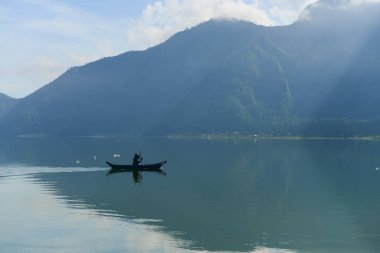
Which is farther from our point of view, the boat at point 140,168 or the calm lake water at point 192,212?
the boat at point 140,168

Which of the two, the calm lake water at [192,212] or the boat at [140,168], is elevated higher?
the boat at [140,168]

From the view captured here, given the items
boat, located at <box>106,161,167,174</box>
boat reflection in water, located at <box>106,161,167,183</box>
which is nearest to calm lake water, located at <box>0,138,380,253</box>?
boat reflection in water, located at <box>106,161,167,183</box>

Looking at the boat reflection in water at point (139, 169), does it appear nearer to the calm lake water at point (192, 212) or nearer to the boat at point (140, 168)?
the boat at point (140, 168)

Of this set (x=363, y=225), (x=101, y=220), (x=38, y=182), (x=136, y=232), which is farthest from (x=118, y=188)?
(x=363, y=225)

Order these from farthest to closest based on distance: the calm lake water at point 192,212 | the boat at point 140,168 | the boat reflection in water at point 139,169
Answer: the boat at point 140,168
the boat reflection in water at point 139,169
the calm lake water at point 192,212

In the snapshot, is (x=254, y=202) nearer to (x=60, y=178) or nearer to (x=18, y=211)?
(x=18, y=211)

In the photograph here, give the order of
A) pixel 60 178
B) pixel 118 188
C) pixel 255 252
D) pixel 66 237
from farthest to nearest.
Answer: pixel 60 178 → pixel 118 188 → pixel 66 237 → pixel 255 252

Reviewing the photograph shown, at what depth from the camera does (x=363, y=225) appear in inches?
2191

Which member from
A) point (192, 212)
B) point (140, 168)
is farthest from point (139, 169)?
point (192, 212)

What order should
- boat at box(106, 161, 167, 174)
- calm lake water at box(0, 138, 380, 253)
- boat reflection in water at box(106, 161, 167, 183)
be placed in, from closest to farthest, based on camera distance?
calm lake water at box(0, 138, 380, 253) → boat reflection in water at box(106, 161, 167, 183) → boat at box(106, 161, 167, 174)

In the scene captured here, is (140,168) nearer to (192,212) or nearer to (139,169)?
(139,169)

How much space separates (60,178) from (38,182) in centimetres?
662

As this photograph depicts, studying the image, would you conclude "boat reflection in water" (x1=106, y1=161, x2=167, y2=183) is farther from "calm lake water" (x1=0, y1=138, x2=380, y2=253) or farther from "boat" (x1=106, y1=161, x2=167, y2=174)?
"calm lake water" (x1=0, y1=138, x2=380, y2=253)

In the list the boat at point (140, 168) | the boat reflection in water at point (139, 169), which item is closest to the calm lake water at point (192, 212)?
the boat reflection in water at point (139, 169)
